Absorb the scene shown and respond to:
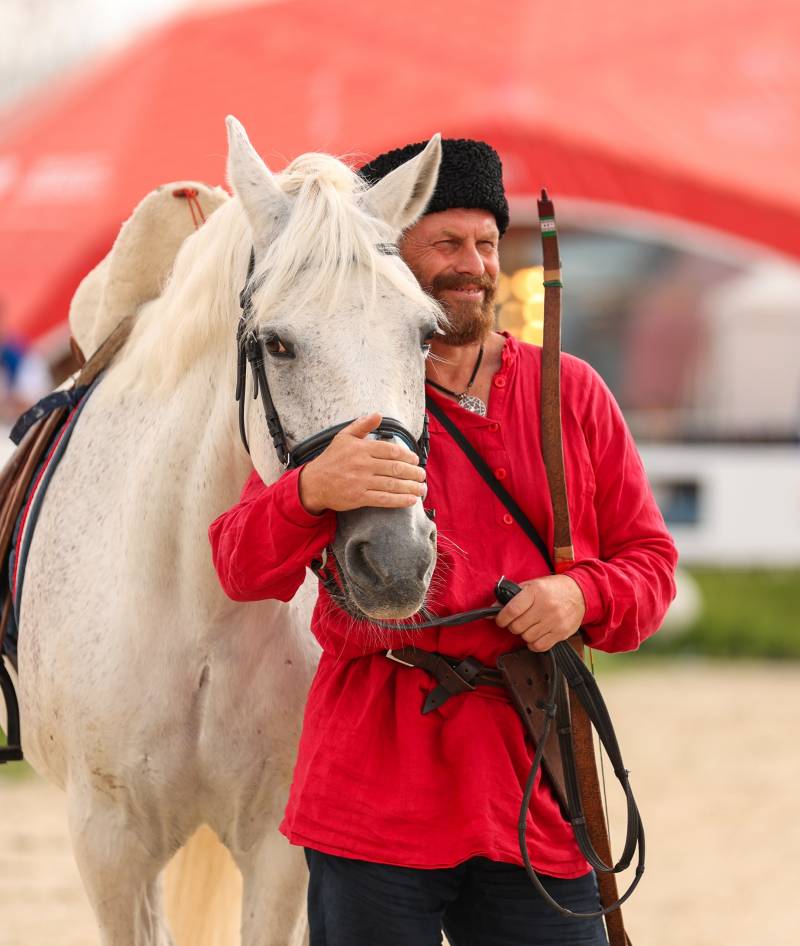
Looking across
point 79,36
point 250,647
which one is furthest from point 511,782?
point 79,36

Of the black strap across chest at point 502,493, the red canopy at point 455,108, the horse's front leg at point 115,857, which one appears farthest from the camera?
the red canopy at point 455,108

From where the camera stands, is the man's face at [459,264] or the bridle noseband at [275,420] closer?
the bridle noseband at [275,420]

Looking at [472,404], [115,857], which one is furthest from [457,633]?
[115,857]

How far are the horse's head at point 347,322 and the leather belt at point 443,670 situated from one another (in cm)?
14

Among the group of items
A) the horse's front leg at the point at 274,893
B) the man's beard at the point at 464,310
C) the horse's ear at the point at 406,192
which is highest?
the horse's ear at the point at 406,192

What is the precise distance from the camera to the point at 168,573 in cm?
255

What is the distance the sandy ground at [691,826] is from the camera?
15.8 ft

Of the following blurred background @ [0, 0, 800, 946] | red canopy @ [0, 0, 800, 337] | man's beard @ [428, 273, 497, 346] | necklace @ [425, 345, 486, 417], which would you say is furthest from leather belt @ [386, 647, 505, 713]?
red canopy @ [0, 0, 800, 337]

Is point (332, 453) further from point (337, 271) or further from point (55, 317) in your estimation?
point (55, 317)

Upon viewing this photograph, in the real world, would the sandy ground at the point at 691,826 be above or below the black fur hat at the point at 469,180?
below

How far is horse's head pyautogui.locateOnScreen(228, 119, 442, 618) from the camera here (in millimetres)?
1896

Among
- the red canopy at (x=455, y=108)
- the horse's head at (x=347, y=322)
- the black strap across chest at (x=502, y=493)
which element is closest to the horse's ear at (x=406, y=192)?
the horse's head at (x=347, y=322)

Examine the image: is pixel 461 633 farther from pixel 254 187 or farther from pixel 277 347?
pixel 254 187

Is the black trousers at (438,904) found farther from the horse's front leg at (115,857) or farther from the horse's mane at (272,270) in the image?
the horse's mane at (272,270)
